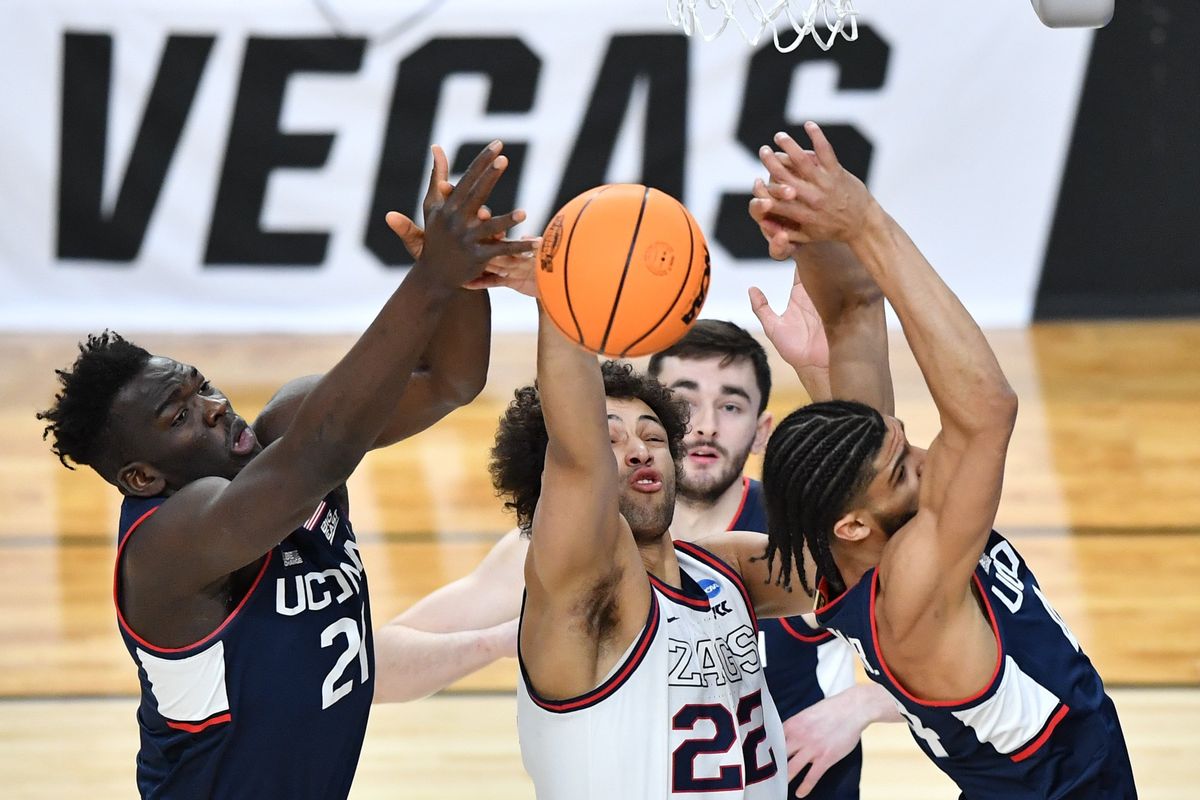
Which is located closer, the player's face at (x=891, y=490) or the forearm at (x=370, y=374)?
the forearm at (x=370, y=374)

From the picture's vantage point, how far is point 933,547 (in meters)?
2.84

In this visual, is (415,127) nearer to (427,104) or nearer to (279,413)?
(427,104)

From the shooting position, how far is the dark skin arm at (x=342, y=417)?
2787 millimetres

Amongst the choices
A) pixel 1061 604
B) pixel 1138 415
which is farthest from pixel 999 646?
pixel 1138 415

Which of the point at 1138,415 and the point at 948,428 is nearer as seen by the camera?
the point at 948,428

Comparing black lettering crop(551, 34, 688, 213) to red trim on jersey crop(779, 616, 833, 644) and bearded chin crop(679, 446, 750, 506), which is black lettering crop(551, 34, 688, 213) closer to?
bearded chin crop(679, 446, 750, 506)

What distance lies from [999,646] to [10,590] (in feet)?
15.8

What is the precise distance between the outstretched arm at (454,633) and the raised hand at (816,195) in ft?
5.19

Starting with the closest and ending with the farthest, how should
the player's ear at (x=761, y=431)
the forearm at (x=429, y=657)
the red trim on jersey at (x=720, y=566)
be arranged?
the red trim on jersey at (x=720, y=566), the forearm at (x=429, y=657), the player's ear at (x=761, y=431)

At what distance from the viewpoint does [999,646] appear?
296 cm

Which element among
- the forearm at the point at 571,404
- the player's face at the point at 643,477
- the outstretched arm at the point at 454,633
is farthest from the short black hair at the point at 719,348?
the forearm at the point at 571,404

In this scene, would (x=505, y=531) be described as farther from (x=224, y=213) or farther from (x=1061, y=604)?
(x=224, y=213)

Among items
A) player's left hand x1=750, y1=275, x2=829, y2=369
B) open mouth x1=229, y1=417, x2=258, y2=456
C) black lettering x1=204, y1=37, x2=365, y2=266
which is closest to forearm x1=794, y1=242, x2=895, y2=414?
player's left hand x1=750, y1=275, x2=829, y2=369

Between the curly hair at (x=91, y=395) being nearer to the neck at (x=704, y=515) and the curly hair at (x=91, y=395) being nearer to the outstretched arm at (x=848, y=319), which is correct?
the outstretched arm at (x=848, y=319)
